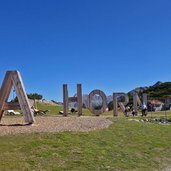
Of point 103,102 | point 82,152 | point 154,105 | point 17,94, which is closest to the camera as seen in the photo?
point 82,152

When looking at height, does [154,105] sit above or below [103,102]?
above

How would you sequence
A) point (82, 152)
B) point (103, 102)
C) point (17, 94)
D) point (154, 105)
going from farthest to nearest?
point (154, 105)
point (103, 102)
point (17, 94)
point (82, 152)

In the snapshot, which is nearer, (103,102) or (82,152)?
(82,152)

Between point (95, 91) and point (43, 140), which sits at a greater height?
point (95, 91)

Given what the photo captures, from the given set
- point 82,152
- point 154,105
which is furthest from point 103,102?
point 154,105

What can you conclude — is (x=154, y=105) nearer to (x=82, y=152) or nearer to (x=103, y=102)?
(x=103, y=102)

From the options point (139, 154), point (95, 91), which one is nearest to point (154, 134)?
point (139, 154)

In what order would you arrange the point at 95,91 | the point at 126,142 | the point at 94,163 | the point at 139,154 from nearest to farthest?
the point at 94,163, the point at 139,154, the point at 126,142, the point at 95,91

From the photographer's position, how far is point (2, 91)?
17828 mm

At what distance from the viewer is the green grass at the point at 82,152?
10742 millimetres

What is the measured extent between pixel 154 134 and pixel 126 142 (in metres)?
3.43

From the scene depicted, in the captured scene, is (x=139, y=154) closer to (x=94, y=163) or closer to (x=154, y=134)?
(x=94, y=163)

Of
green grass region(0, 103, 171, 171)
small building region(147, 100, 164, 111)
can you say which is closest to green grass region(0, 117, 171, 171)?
green grass region(0, 103, 171, 171)

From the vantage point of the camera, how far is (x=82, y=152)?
12172mm
